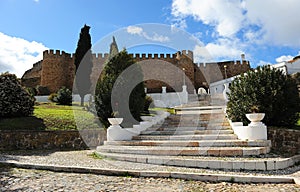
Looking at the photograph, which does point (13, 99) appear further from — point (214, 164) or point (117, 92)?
point (214, 164)

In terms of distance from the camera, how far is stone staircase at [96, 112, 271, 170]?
16.9 ft

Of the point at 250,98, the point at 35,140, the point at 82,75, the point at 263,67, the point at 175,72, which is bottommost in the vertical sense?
the point at 35,140

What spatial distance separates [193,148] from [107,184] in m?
2.49

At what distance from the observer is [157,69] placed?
92.1 ft

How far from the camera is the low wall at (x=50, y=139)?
8.42m

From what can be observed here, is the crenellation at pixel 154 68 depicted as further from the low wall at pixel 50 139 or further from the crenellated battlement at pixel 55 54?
the low wall at pixel 50 139

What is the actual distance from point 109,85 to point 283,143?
5.96 meters

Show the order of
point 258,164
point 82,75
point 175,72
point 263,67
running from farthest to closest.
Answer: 1. point 175,72
2. point 82,75
3. point 263,67
4. point 258,164

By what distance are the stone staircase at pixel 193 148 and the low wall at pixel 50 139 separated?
2.01 metres

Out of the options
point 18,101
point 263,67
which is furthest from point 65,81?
point 263,67

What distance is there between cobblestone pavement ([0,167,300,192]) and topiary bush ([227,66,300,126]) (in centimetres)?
374

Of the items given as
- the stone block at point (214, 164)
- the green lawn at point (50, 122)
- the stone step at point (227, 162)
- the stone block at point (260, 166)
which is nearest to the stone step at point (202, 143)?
the stone step at point (227, 162)

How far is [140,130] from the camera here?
27.6 feet

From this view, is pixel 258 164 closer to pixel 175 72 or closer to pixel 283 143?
pixel 283 143
